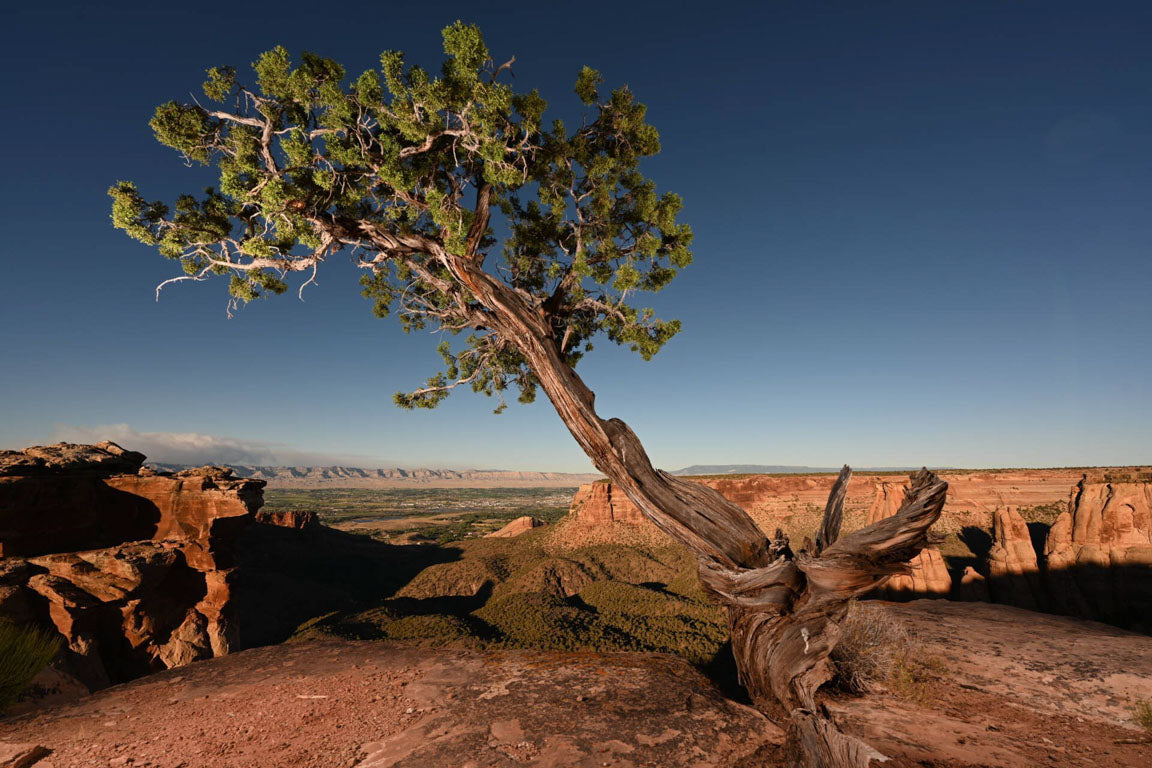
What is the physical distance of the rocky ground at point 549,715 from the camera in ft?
13.6

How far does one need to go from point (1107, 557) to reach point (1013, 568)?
3.77 meters

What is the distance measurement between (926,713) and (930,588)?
28.0m

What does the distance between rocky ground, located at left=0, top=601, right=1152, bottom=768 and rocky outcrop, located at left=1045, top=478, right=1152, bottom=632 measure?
24.4 meters

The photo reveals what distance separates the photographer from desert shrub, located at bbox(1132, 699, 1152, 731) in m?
4.48

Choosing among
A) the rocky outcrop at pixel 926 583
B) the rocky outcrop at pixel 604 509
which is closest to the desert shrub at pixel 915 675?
the rocky outcrop at pixel 926 583

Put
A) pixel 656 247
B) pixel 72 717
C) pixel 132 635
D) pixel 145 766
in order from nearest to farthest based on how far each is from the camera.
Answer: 1. pixel 145 766
2. pixel 72 717
3. pixel 656 247
4. pixel 132 635

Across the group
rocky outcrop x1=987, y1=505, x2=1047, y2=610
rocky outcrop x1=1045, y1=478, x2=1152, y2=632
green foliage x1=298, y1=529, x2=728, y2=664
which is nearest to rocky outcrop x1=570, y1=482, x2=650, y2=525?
green foliage x1=298, y1=529, x2=728, y2=664

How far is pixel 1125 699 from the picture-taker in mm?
5090

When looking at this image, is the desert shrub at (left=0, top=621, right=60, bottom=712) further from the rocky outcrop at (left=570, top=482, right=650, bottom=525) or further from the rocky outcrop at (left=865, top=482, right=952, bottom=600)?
the rocky outcrop at (left=570, top=482, right=650, bottom=525)

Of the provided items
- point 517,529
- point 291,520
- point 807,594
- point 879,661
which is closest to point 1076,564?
point 879,661

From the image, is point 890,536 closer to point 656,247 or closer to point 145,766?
point 656,247

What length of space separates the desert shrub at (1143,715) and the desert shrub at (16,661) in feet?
38.5

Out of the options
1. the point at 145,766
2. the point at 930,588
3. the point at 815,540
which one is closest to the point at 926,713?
the point at 815,540

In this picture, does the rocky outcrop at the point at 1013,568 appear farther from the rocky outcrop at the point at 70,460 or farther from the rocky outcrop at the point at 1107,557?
the rocky outcrop at the point at 70,460
